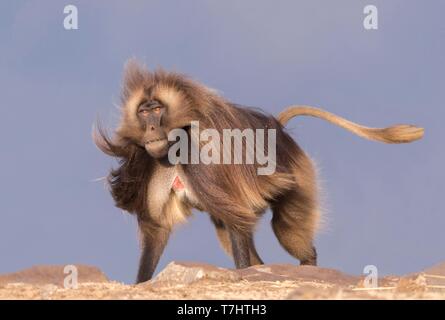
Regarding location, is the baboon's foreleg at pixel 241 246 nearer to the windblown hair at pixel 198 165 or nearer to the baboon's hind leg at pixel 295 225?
the windblown hair at pixel 198 165

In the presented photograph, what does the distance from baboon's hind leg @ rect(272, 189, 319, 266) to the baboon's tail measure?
122 centimetres

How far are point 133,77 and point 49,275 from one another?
2754 millimetres

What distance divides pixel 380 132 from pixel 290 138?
46.6 inches

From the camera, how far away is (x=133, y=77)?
10508mm

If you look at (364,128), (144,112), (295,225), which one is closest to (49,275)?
(144,112)

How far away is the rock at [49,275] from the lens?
8.41 metres

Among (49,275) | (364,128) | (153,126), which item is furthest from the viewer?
(364,128)

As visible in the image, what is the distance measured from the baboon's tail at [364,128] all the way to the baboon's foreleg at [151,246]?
2542mm

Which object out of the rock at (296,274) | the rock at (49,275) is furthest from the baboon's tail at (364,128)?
the rock at (49,275)

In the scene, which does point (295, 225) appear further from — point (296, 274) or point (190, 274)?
point (190, 274)
